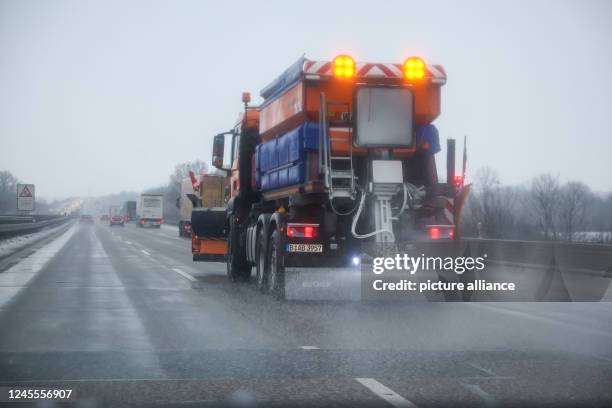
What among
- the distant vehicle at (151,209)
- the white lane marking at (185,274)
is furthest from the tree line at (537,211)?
the distant vehicle at (151,209)

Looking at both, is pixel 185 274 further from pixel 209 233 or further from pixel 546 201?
pixel 546 201

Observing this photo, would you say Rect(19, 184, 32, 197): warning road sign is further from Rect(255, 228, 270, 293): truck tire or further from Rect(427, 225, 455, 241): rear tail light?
Rect(427, 225, 455, 241): rear tail light

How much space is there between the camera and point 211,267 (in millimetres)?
23500

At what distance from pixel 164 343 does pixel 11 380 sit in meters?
2.37

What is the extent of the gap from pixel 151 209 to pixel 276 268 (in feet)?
225

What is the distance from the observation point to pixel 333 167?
12430 millimetres

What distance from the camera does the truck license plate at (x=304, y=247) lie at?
13.1 metres

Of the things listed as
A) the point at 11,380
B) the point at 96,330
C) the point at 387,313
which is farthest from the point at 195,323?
the point at 11,380

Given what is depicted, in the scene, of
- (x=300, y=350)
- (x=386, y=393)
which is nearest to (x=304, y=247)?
(x=300, y=350)

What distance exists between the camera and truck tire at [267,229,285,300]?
43.9 feet

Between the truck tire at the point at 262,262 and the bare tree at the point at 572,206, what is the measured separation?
32.0 metres

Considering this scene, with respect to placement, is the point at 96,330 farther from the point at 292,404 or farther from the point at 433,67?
the point at 433,67

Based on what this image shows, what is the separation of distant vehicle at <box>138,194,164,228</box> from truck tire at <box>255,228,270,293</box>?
6429cm

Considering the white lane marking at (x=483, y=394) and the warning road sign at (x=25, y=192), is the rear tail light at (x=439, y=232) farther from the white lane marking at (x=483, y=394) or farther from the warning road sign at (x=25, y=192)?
the warning road sign at (x=25, y=192)
